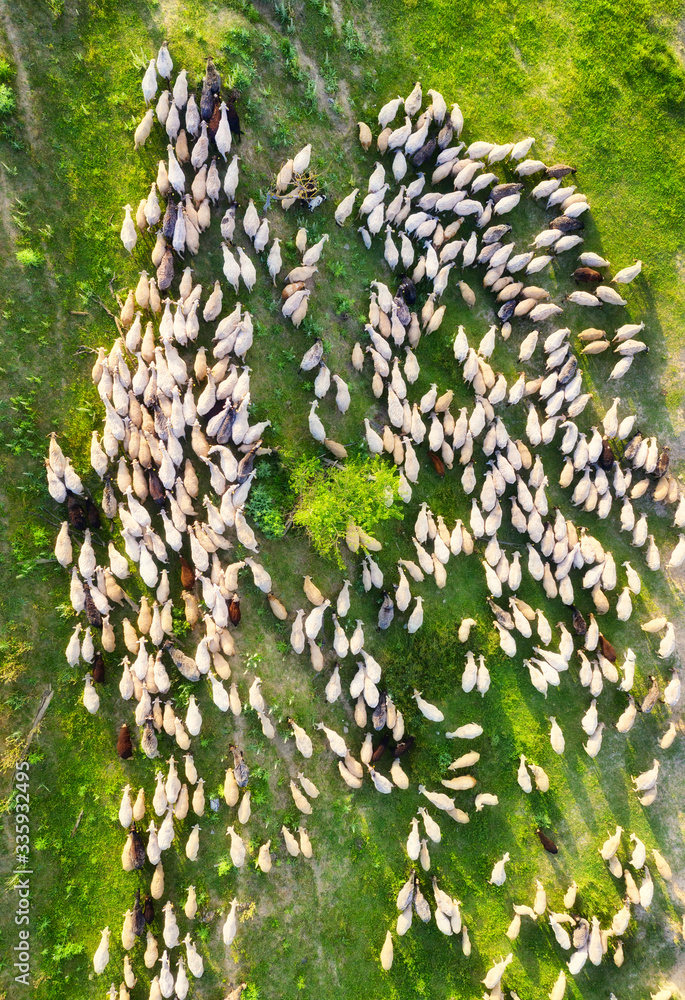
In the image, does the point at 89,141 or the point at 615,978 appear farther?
the point at 615,978

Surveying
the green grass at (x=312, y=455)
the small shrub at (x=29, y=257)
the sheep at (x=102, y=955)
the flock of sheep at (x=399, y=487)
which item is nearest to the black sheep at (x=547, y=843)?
the flock of sheep at (x=399, y=487)

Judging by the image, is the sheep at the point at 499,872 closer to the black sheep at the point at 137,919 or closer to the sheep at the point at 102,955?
the black sheep at the point at 137,919

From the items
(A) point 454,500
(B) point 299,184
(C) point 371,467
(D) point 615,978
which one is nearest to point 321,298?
(B) point 299,184

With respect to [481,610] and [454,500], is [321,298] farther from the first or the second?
[481,610]

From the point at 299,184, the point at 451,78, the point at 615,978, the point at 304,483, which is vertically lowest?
the point at 615,978

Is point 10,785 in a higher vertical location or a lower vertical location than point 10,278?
lower

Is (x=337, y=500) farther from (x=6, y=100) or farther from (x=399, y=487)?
(x=6, y=100)

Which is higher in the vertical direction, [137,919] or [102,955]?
[137,919]

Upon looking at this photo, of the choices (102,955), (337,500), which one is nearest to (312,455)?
(337,500)
